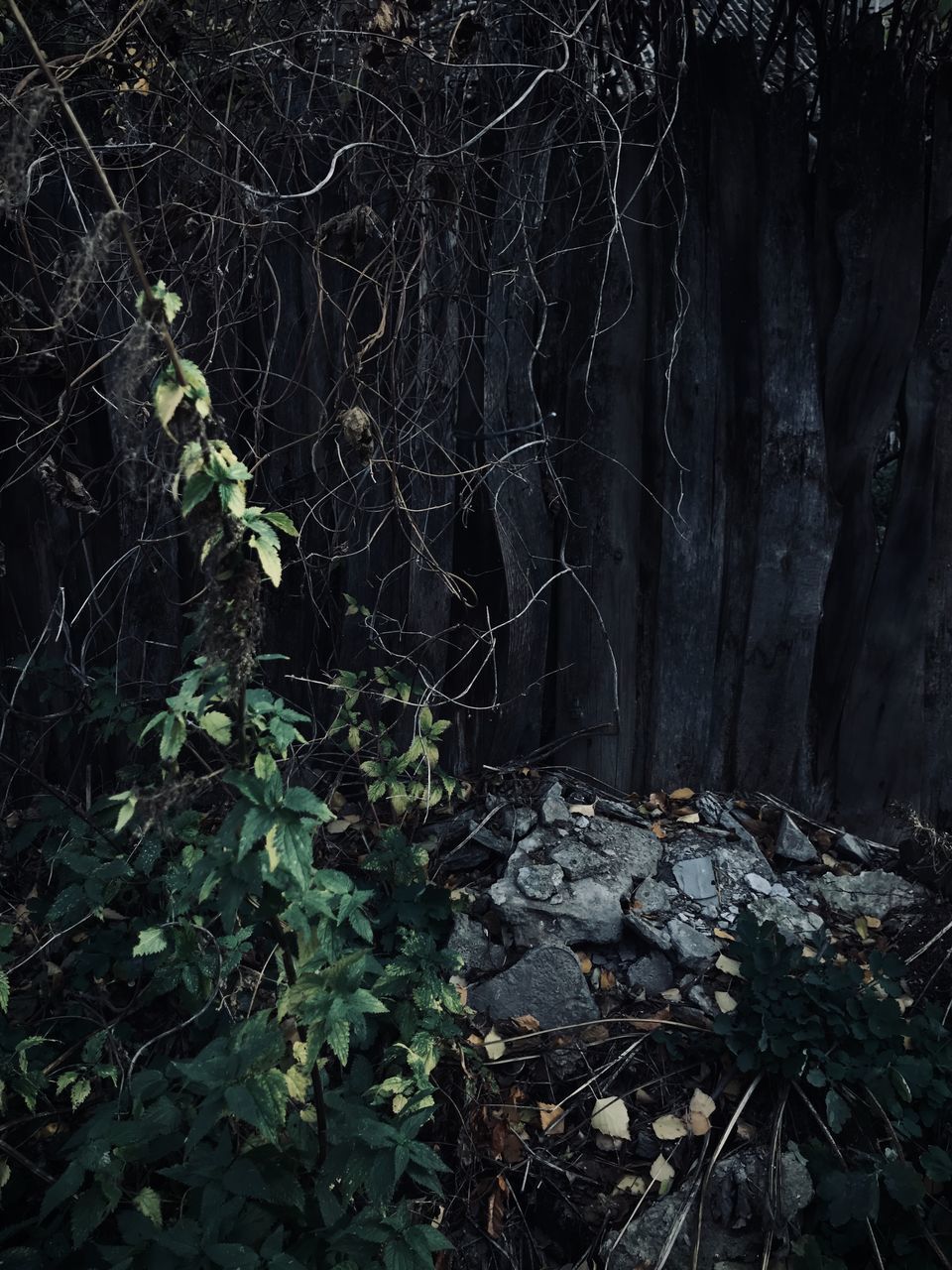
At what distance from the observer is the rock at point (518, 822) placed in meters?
2.91

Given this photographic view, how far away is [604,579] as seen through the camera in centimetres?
305

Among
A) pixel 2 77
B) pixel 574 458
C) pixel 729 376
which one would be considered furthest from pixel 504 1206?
pixel 2 77

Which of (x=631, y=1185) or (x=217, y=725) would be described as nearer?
(x=217, y=725)

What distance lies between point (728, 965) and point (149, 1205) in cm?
155

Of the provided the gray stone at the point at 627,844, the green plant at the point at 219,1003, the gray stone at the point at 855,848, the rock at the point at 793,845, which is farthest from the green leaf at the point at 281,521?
the gray stone at the point at 855,848

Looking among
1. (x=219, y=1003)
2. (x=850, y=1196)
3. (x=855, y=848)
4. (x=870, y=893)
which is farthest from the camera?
(x=855, y=848)

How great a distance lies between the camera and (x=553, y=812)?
2.94 m

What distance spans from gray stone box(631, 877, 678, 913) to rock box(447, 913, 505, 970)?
0.43 meters

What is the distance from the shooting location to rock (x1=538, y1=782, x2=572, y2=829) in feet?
9.57

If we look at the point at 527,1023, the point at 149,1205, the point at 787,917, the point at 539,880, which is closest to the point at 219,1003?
the point at 149,1205

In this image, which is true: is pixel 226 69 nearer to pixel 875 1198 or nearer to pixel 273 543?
pixel 273 543

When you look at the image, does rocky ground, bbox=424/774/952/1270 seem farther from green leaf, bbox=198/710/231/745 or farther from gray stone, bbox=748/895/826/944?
green leaf, bbox=198/710/231/745

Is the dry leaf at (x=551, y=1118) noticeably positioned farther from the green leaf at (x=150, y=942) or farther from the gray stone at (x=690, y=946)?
the green leaf at (x=150, y=942)

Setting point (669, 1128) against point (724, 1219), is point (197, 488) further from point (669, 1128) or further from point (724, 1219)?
point (724, 1219)
